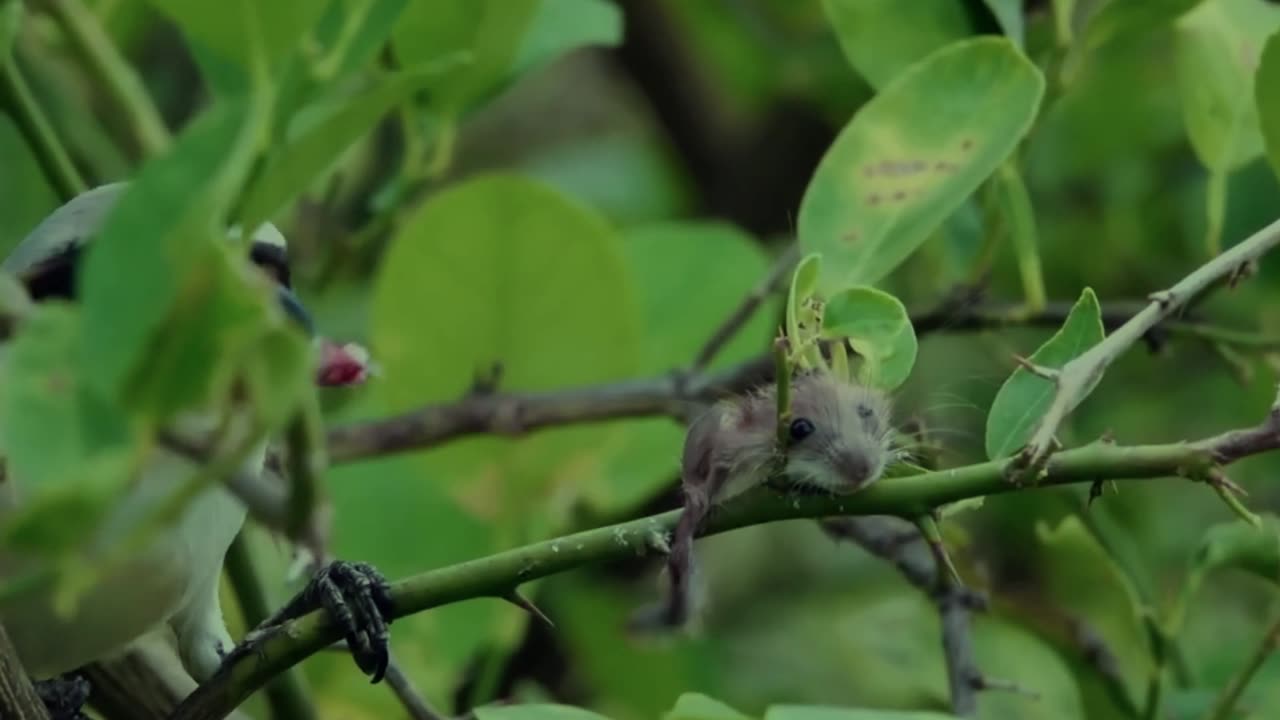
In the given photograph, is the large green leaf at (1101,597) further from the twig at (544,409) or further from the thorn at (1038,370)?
the thorn at (1038,370)

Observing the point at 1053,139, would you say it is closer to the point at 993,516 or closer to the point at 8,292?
the point at 993,516

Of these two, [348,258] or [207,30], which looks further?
[348,258]

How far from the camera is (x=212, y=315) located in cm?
45

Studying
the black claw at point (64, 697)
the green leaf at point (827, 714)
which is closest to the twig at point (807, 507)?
the green leaf at point (827, 714)

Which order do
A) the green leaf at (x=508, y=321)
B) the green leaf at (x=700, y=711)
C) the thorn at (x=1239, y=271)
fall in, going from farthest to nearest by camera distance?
the green leaf at (x=508, y=321) → the thorn at (x=1239, y=271) → the green leaf at (x=700, y=711)

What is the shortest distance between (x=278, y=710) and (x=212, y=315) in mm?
662

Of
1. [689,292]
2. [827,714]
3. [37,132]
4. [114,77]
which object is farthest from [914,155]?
[689,292]

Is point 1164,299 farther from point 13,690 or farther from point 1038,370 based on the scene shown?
point 13,690

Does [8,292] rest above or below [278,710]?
above

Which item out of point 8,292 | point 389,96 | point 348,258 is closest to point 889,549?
point 348,258

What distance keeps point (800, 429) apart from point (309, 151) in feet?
0.68

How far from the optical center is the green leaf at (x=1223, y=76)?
1001mm

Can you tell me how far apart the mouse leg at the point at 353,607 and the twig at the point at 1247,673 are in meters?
0.39

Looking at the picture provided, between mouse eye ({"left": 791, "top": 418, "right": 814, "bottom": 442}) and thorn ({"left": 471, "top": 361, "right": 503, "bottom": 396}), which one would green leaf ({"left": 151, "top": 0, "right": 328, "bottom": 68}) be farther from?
thorn ({"left": 471, "top": 361, "right": 503, "bottom": 396})
